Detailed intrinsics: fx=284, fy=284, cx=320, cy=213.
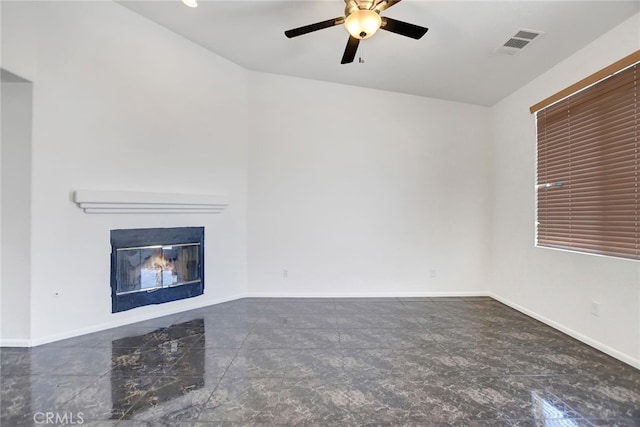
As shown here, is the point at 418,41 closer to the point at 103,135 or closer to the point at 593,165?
the point at 593,165

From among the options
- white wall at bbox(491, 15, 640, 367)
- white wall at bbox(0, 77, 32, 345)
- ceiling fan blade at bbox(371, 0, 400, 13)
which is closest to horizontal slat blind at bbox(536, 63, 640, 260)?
white wall at bbox(491, 15, 640, 367)

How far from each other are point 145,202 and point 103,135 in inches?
29.8

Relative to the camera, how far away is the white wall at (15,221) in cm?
246

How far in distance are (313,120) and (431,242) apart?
7.98ft

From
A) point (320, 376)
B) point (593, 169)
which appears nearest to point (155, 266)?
point (320, 376)

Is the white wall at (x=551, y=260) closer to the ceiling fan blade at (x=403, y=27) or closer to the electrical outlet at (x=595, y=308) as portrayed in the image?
the electrical outlet at (x=595, y=308)

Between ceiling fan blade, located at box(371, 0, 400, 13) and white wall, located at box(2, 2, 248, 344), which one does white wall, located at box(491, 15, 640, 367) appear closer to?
ceiling fan blade, located at box(371, 0, 400, 13)

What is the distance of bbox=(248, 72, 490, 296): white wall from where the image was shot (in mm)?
3998

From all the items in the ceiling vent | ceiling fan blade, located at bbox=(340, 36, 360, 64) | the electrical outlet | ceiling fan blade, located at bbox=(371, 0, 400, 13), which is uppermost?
the ceiling vent

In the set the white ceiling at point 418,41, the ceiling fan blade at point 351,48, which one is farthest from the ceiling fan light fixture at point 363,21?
the white ceiling at point 418,41

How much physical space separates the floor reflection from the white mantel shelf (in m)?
1.28

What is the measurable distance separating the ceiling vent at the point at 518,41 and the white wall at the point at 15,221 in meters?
4.35

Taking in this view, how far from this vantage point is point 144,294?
10.2 feet

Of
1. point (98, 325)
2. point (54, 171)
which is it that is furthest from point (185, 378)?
point (54, 171)
